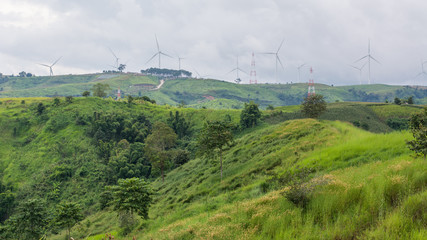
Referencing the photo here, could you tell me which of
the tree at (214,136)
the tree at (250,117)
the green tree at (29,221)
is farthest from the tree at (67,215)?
the tree at (250,117)

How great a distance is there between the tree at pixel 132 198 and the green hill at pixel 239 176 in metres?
1.66

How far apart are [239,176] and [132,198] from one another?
9.64 m

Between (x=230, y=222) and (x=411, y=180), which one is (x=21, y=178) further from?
(x=411, y=180)

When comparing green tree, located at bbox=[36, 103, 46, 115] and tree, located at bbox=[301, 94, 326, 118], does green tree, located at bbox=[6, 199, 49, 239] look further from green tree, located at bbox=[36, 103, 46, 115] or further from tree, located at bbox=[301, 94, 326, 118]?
green tree, located at bbox=[36, 103, 46, 115]

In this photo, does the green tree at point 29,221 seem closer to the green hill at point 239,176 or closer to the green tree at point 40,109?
the green hill at point 239,176

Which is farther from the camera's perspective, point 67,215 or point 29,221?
point 29,221

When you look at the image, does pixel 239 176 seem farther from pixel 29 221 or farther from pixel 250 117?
pixel 250 117

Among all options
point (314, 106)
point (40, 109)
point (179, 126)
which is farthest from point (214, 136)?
point (40, 109)

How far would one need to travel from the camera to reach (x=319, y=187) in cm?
830

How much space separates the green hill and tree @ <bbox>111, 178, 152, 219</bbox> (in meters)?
1.66

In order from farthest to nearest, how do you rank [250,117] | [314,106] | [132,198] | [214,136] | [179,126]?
[179,126], [250,117], [314,106], [214,136], [132,198]

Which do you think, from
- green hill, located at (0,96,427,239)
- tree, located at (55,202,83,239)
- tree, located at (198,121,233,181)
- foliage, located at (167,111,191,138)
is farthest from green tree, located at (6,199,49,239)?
foliage, located at (167,111,191,138)

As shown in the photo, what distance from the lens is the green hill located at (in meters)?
6.71

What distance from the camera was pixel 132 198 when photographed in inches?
824
